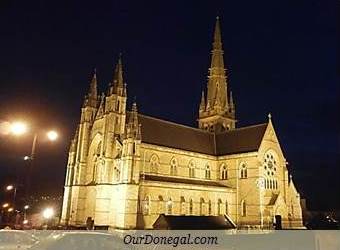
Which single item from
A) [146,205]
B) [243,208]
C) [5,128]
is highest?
[5,128]

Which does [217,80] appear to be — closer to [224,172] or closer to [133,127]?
[224,172]

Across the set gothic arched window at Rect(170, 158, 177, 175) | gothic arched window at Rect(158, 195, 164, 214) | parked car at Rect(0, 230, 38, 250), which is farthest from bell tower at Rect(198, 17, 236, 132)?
parked car at Rect(0, 230, 38, 250)

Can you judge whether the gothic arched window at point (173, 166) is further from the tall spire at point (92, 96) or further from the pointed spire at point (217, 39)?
the pointed spire at point (217, 39)

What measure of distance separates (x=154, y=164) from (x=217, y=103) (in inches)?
933

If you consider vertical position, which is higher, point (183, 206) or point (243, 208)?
point (243, 208)

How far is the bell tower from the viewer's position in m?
63.0

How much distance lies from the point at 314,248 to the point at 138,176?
31.2 meters

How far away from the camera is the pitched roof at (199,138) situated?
46.8m

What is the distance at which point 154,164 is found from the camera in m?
44.5

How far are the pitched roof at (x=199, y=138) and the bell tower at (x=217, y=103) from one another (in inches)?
248

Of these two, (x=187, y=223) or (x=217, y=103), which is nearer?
(x=187, y=223)

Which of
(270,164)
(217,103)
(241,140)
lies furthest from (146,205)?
(217,103)

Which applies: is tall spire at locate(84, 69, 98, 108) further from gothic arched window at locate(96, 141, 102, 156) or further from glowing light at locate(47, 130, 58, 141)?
glowing light at locate(47, 130, 58, 141)

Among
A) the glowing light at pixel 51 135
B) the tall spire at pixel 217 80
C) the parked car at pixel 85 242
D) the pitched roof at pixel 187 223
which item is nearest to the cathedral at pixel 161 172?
the pitched roof at pixel 187 223
